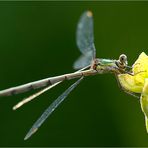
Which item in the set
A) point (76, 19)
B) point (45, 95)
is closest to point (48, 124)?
point (45, 95)

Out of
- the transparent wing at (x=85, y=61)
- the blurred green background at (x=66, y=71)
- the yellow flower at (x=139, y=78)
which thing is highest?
the yellow flower at (x=139, y=78)

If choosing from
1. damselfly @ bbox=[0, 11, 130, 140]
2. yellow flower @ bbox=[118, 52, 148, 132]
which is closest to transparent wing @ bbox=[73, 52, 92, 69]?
damselfly @ bbox=[0, 11, 130, 140]

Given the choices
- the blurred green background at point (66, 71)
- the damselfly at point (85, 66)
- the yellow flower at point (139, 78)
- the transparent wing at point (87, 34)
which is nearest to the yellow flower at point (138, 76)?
the yellow flower at point (139, 78)

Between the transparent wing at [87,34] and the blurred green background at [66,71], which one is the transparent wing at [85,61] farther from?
the blurred green background at [66,71]

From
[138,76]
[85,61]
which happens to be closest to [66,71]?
[85,61]

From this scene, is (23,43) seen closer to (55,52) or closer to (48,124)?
(55,52)

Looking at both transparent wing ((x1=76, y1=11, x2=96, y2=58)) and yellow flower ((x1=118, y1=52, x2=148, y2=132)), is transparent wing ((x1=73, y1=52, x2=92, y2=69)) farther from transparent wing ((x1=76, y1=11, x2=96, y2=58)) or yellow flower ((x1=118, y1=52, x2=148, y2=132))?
yellow flower ((x1=118, y1=52, x2=148, y2=132))

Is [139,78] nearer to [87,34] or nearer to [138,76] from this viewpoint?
[138,76]

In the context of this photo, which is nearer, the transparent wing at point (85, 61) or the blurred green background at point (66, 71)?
the transparent wing at point (85, 61)
